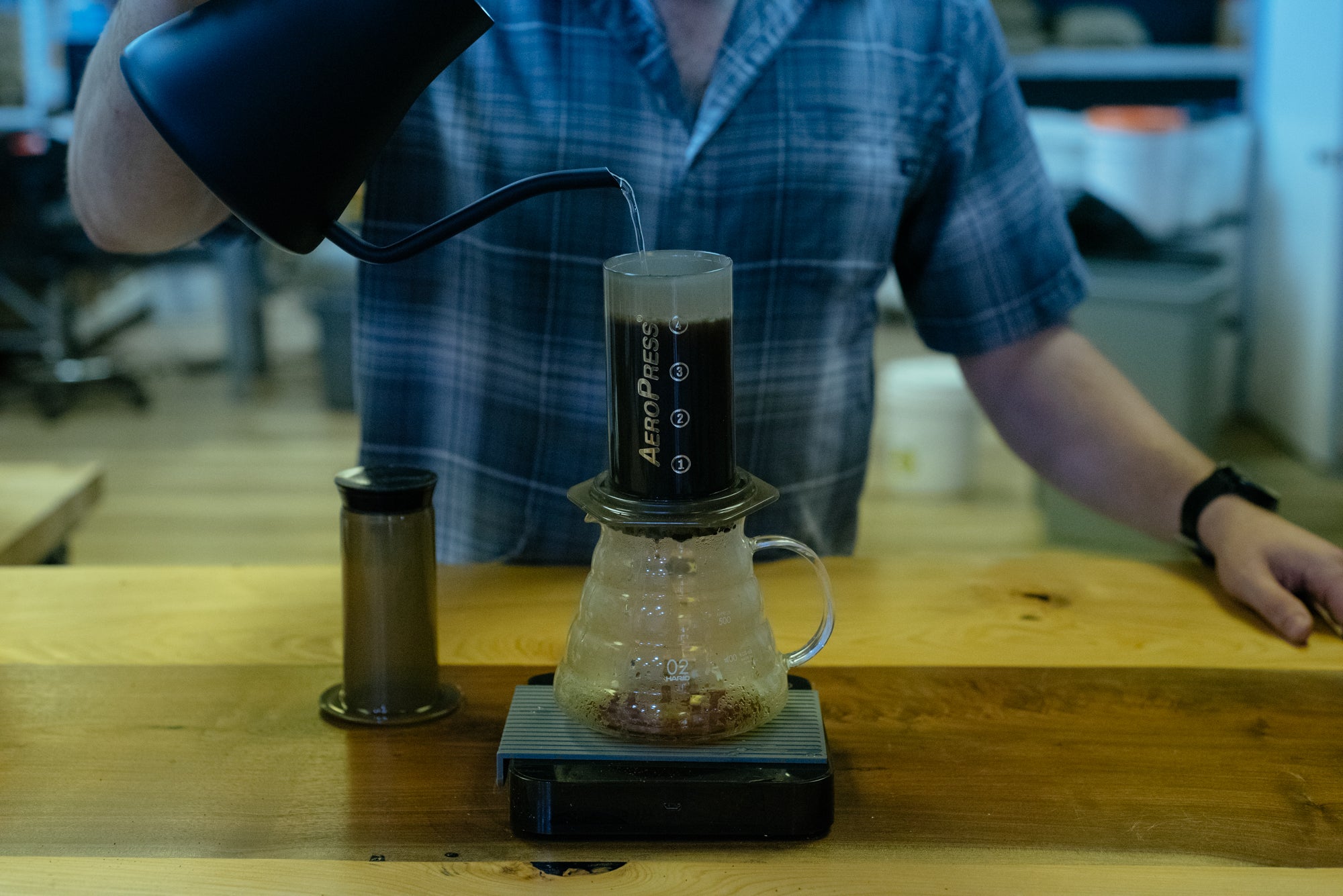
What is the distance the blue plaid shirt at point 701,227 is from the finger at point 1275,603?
0.35m

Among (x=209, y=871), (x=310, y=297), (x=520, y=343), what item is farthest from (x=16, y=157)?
(x=209, y=871)

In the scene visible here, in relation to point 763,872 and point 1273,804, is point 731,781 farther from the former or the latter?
point 1273,804

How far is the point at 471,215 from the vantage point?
2.60 ft

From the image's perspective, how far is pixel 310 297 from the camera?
4.92 m

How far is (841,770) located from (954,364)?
3.25 metres

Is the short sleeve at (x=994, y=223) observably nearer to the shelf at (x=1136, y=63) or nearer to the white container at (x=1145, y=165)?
the white container at (x=1145, y=165)

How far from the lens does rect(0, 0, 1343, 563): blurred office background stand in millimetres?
3480

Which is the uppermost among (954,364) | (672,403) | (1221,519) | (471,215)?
→ (471,215)

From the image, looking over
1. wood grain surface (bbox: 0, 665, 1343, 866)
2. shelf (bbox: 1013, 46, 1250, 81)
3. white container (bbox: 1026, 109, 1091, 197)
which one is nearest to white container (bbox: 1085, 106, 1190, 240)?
white container (bbox: 1026, 109, 1091, 197)

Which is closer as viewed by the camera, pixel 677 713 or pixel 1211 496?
pixel 677 713

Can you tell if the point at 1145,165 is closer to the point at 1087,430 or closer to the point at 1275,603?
the point at 1087,430

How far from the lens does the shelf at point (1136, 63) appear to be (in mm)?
4763

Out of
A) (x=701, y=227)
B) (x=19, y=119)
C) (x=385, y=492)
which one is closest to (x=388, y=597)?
(x=385, y=492)

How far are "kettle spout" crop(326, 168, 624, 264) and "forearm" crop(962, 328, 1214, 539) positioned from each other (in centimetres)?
67
